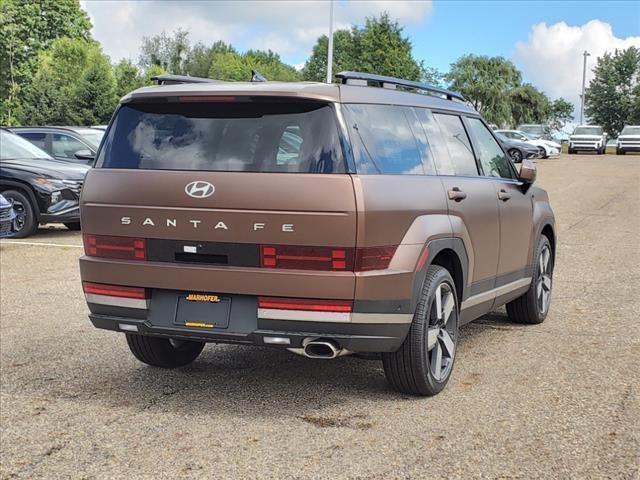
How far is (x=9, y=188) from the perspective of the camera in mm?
13820

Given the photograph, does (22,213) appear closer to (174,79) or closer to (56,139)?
(56,139)

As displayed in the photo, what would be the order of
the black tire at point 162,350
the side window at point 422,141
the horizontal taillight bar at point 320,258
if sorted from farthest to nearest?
1. the black tire at point 162,350
2. the side window at point 422,141
3. the horizontal taillight bar at point 320,258

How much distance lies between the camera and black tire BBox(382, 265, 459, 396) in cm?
493

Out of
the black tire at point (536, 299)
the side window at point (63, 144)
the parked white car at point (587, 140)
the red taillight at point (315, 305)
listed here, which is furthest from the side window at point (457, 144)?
the parked white car at point (587, 140)

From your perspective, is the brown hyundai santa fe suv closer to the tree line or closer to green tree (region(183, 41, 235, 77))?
the tree line

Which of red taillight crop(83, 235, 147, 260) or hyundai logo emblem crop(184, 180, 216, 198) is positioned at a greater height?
hyundai logo emblem crop(184, 180, 216, 198)

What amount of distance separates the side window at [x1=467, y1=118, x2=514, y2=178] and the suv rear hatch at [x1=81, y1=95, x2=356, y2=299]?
197 centimetres

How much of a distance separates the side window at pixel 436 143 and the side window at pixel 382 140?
238 mm

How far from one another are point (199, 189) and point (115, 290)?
31.6 inches

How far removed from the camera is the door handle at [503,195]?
6.32m

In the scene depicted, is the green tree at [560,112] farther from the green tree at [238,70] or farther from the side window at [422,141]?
the side window at [422,141]

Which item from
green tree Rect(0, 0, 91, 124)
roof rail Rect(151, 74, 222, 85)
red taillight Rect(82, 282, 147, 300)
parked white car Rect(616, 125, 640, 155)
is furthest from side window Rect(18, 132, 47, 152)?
green tree Rect(0, 0, 91, 124)

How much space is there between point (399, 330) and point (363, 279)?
0.41m

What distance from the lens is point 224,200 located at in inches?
184
